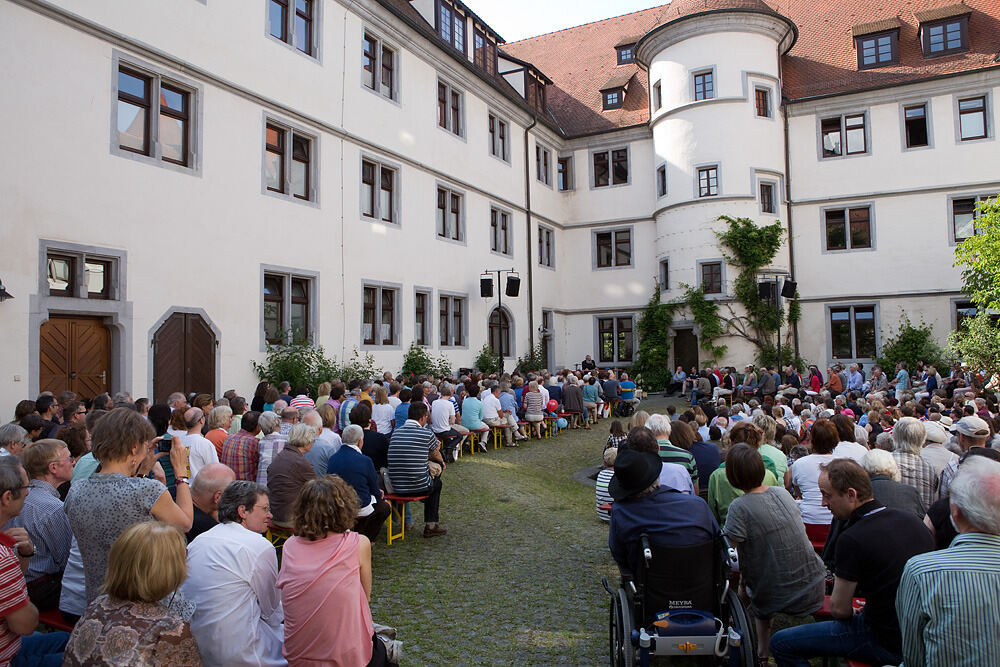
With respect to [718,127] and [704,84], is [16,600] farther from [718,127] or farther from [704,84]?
[704,84]

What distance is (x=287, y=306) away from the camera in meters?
15.5

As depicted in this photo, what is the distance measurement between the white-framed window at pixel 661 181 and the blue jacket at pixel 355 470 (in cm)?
2260

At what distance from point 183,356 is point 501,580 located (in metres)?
9.05

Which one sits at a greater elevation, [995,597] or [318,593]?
[995,597]

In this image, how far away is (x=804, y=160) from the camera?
26375mm

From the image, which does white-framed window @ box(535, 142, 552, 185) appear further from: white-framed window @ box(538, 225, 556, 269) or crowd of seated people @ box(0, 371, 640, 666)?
crowd of seated people @ box(0, 371, 640, 666)

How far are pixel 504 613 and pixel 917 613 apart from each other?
3545 millimetres

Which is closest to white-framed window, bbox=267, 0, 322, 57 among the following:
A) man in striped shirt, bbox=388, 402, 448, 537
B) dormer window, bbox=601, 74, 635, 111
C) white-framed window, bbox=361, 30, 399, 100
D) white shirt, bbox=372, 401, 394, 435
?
white-framed window, bbox=361, 30, 399, 100

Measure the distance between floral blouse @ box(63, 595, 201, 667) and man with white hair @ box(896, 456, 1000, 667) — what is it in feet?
8.96

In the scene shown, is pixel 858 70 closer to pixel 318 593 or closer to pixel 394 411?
pixel 394 411

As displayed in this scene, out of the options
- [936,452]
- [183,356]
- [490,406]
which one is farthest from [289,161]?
[936,452]

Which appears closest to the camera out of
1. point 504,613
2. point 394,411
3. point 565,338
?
point 504,613

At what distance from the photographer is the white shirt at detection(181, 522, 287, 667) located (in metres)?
3.28

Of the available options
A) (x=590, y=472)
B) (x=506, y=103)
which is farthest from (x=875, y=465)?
(x=506, y=103)
